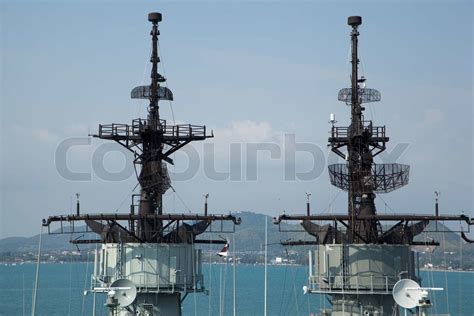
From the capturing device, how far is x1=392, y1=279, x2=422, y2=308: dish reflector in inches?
2635

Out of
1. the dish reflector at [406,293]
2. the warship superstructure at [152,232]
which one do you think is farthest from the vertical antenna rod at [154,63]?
the dish reflector at [406,293]

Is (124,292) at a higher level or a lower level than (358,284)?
lower

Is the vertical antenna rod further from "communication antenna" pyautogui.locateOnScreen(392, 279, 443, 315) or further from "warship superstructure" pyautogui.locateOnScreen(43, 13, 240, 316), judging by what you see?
"communication antenna" pyautogui.locateOnScreen(392, 279, 443, 315)

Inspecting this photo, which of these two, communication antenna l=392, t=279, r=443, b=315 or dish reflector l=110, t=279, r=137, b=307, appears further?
dish reflector l=110, t=279, r=137, b=307

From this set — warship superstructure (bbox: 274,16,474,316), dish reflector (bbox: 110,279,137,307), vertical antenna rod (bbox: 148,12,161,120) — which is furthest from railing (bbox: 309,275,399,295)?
vertical antenna rod (bbox: 148,12,161,120)

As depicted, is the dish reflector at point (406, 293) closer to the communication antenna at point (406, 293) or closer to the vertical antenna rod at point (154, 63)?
the communication antenna at point (406, 293)

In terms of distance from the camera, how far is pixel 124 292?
71.2 metres

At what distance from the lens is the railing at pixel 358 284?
78.5 m

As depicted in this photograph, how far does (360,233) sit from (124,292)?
19.2 metres

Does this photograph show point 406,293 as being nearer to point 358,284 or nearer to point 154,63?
point 358,284

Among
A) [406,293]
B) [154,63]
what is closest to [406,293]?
[406,293]

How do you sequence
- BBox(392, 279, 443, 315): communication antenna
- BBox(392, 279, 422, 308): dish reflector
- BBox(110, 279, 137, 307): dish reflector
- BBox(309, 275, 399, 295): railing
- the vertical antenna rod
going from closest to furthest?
BBox(392, 279, 443, 315): communication antenna
BBox(392, 279, 422, 308): dish reflector
BBox(110, 279, 137, 307): dish reflector
BBox(309, 275, 399, 295): railing
the vertical antenna rod

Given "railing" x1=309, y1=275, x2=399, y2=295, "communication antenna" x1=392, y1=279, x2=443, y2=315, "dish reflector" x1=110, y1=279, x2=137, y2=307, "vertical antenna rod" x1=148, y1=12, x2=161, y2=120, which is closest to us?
"communication antenna" x1=392, y1=279, x2=443, y2=315

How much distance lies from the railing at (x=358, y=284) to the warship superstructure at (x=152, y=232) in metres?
8.16
